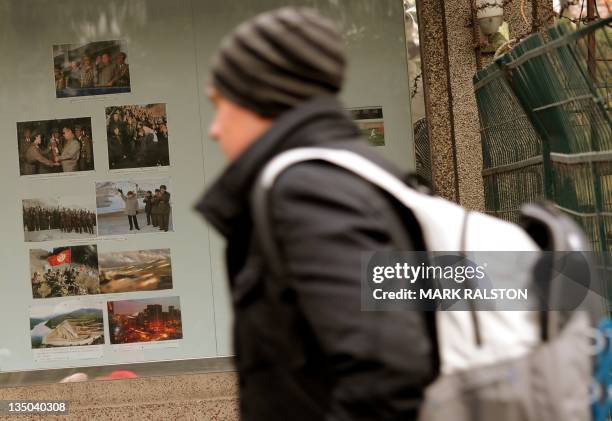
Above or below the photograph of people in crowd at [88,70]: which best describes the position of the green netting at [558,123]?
below

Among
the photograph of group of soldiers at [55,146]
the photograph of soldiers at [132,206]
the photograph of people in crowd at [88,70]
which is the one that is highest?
the photograph of people in crowd at [88,70]

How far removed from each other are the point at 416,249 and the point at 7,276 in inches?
221

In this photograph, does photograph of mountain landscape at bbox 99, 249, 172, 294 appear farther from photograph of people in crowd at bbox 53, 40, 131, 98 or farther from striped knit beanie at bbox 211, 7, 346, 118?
striped knit beanie at bbox 211, 7, 346, 118

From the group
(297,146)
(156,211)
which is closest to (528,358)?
(297,146)

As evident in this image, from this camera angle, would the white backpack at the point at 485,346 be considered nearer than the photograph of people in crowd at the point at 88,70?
Yes

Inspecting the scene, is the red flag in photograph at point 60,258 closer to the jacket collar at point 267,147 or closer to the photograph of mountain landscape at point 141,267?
the photograph of mountain landscape at point 141,267

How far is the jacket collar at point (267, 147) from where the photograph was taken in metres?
1.97

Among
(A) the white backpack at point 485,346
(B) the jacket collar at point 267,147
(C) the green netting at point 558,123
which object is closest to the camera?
(A) the white backpack at point 485,346

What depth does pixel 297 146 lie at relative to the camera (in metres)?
1.96

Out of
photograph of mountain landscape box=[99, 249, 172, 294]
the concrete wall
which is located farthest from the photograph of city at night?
Result: the concrete wall

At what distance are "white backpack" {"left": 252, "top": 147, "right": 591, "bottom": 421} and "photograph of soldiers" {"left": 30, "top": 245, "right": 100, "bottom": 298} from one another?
534 centimetres

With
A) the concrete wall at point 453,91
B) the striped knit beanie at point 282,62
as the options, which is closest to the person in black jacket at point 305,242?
the striped knit beanie at point 282,62

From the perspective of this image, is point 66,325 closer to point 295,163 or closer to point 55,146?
point 55,146

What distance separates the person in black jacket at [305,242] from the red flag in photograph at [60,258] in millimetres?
5172
